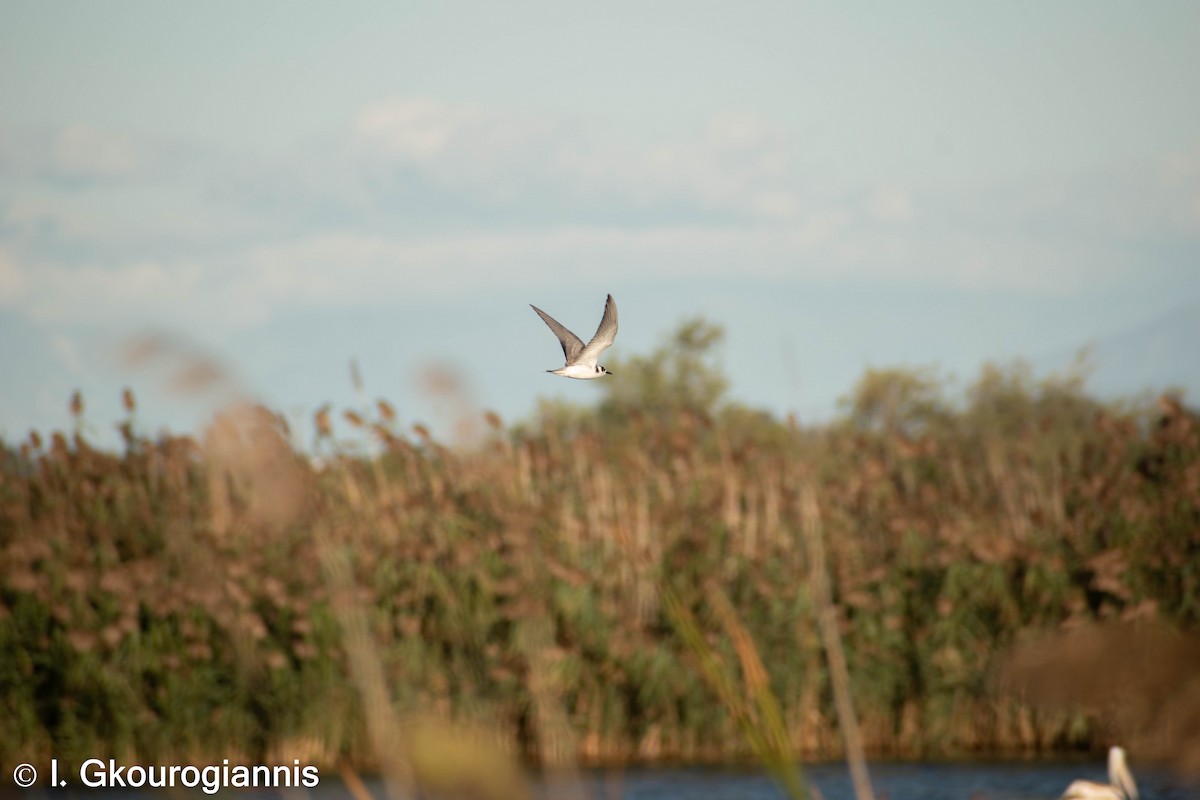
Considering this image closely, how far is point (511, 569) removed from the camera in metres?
12.1

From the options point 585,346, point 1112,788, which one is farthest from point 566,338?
point 1112,788

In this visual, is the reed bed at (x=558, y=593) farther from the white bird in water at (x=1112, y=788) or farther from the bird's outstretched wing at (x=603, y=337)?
the bird's outstretched wing at (x=603, y=337)

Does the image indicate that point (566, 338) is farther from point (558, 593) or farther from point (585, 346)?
point (558, 593)

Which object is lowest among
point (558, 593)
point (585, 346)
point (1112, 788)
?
point (1112, 788)

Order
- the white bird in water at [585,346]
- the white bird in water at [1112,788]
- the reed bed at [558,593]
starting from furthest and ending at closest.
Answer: the reed bed at [558,593] < the white bird in water at [1112,788] < the white bird in water at [585,346]

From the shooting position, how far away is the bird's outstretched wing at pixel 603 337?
4.80 metres

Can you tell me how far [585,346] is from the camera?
16.1 feet

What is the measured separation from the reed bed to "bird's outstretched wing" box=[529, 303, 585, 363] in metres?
5.72

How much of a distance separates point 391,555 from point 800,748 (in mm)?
3790

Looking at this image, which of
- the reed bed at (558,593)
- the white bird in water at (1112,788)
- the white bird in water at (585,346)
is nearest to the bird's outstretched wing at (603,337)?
the white bird in water at (585,346)

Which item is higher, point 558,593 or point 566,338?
point 566,338

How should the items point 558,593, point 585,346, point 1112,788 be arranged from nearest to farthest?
point 585,346
point 1112,788
point 558,593

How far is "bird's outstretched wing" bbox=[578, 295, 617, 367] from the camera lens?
189 inches

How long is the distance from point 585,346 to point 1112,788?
271 inches
